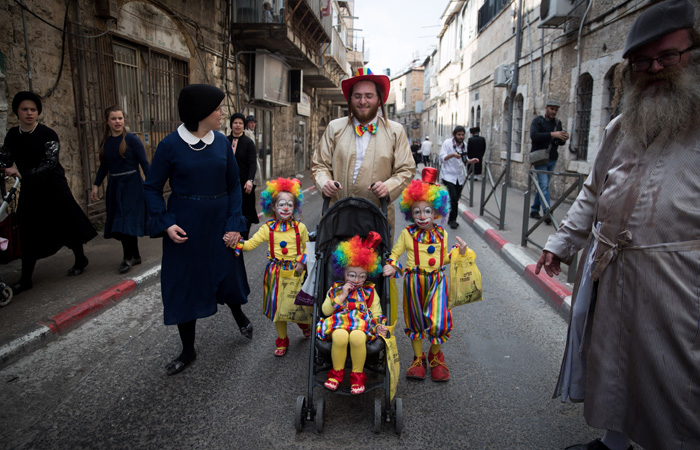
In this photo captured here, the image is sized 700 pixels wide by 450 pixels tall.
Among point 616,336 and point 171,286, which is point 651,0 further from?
point 171,286

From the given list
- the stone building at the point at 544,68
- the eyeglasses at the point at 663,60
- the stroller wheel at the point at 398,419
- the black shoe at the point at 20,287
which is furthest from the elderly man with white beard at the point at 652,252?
the stone building at the point at 544,68

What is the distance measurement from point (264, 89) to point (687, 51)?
41.2 feet

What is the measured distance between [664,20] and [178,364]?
3444mm

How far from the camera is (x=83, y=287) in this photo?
4.87 m

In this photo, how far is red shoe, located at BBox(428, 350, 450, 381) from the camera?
3.30 meters

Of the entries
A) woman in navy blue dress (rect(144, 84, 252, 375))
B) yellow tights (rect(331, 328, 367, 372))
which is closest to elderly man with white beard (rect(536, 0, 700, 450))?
yellow tights (rect(331, 328, 367, 372))

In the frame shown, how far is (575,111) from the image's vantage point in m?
10.7

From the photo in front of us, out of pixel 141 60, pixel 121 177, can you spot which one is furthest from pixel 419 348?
pixel 141 60

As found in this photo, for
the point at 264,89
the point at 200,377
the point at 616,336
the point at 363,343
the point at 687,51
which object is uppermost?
the point at 264,89

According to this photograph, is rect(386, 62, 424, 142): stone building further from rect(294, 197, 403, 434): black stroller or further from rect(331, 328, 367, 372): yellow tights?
rect(331, 328, 367, 372): yellow tights

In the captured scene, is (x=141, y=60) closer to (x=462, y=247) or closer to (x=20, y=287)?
(x=20, y=287)

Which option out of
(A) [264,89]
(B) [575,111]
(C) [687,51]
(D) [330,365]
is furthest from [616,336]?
(A) [264,89]

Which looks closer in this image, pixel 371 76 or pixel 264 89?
pixel 371 76

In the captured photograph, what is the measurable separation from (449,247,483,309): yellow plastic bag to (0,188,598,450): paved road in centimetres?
60
